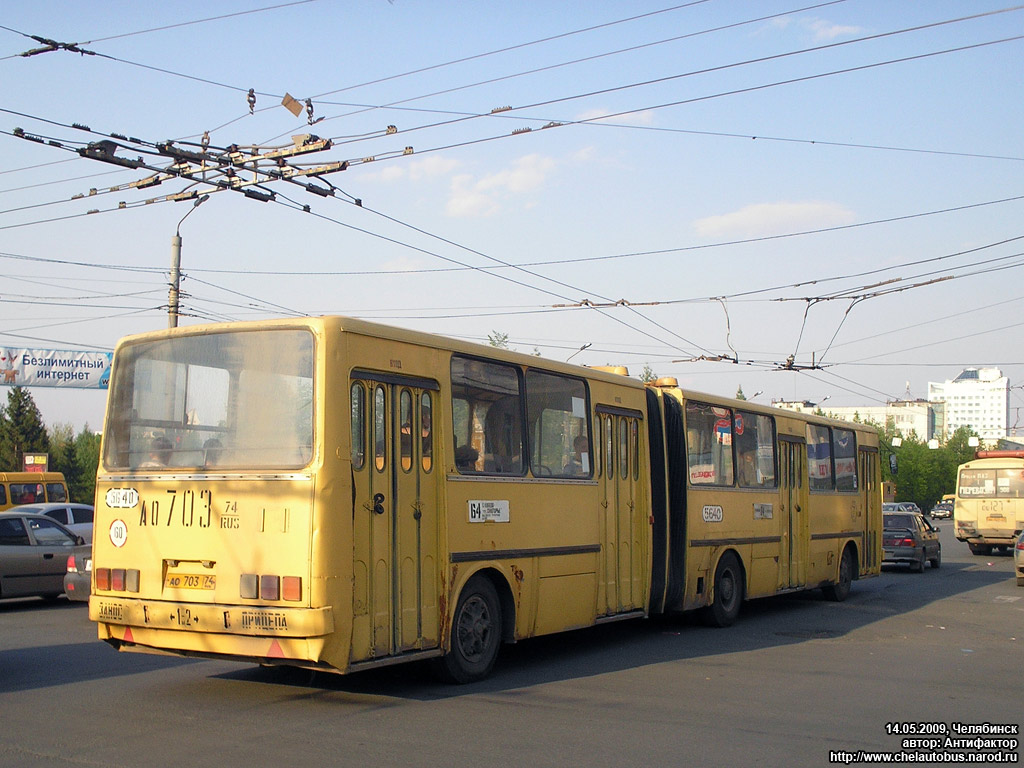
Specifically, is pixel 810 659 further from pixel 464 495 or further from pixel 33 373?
pixel 33 373

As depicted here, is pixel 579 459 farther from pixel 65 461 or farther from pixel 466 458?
pixel 65 461

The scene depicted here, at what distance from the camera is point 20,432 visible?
6988 centimetres

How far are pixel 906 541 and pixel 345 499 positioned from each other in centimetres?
2173

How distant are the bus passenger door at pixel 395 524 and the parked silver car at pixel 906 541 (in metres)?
19.7

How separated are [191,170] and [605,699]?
28.2 ft

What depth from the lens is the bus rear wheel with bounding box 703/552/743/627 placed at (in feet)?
47.4

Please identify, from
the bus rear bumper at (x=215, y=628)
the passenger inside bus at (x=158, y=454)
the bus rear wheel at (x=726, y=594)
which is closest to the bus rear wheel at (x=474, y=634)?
the bus rear bumper at (x=215, y=628)

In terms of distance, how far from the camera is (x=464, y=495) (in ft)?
30.9

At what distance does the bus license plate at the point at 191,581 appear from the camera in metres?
8.14

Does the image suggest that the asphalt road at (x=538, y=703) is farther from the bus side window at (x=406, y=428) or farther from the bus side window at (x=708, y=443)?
the bus side window at (x=708, y=443)

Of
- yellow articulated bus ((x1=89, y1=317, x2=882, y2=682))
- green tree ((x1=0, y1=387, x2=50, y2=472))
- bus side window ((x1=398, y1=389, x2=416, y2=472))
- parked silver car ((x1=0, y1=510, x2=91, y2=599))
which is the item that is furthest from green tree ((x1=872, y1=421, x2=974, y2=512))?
bus side window ((x1=398, y1=389, x2=416, y2=472))

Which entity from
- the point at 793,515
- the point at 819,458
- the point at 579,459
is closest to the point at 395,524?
the point at 579,459

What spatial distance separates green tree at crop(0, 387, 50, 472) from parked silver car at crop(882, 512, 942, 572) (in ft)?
190

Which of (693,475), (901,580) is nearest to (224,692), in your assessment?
(693,475)
